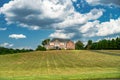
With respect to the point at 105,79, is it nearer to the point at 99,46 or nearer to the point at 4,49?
the point at 4,49

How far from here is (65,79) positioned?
3097 centimetres

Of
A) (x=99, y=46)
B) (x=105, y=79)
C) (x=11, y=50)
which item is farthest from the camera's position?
(x=99, y=46)

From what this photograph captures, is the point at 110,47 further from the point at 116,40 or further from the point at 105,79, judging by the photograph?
the point at 105,79

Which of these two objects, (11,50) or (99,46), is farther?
(99,46)

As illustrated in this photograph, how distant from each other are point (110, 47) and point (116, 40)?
5.17 meters

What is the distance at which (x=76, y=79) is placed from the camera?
30859 millimetres

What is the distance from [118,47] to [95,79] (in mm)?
134032

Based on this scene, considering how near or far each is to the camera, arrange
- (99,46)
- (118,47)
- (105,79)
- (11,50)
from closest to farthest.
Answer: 1. (105,79)
2. (11,50)
3. (118,47)
4. (99,46)

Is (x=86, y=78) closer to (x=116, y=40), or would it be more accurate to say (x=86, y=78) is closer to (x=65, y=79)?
(x=65, y=79)

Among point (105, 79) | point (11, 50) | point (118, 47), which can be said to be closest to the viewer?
point (105, 79)

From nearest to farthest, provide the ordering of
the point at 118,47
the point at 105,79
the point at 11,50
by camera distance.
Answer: the point at 105,79, the point at 11,50, the point at 118,47

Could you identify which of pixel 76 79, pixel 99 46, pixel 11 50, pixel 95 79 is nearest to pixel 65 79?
pixel 76 79

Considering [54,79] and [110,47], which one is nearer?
[54,79]

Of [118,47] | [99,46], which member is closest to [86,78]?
[118,47]
